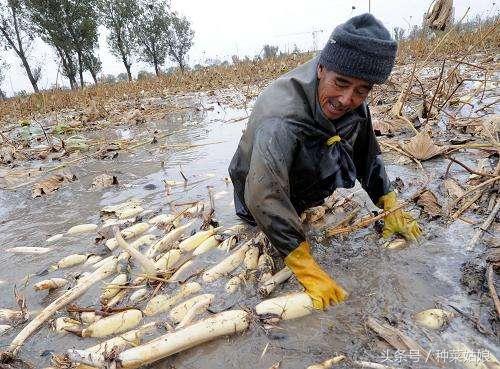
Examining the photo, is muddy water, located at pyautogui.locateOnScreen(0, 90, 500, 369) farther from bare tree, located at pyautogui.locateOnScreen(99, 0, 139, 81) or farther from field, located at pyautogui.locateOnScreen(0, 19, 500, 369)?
bare tree, located at pyautogui.locateOnScreen(99, 0, 139, 81)

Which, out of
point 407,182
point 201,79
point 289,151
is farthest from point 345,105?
point 201,79

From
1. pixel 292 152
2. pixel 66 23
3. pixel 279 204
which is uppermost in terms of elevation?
pixel 66 23

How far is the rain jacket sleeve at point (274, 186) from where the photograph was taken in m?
1.81

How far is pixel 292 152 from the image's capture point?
1931mm

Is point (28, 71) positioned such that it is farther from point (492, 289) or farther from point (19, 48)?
point (492, 289)

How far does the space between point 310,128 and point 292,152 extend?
0.15 m

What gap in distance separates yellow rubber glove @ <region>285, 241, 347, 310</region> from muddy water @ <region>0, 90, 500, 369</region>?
0.05 metres

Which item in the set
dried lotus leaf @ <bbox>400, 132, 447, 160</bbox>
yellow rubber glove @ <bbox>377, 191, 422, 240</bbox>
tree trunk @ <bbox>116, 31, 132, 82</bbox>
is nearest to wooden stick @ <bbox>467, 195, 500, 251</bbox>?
yellow rubber glove @ <bbox>377, 191, 422, 240</bbox>

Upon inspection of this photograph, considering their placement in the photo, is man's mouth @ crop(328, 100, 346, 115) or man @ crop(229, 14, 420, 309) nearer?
man @ crop(229, 14, 420, 309)

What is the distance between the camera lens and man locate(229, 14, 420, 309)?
1772 millimetres

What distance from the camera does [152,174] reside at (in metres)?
4.12

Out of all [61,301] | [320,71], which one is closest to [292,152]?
[320,71]

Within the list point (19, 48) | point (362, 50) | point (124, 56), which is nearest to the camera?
point (362, 50)

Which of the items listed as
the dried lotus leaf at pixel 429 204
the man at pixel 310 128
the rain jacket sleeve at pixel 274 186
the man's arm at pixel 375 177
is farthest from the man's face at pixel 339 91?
the dried lotus leaf at pixel 429 204
